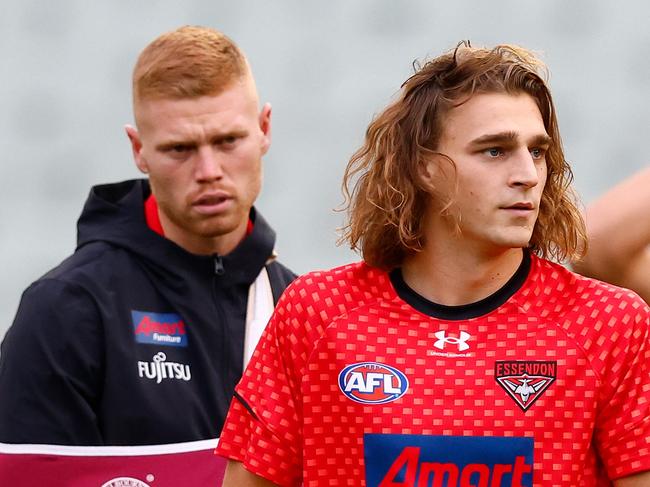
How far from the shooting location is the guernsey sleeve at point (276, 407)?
3.08 meters

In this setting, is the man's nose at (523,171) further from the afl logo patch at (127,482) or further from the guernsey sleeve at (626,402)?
the afl logo patch at (127,482)

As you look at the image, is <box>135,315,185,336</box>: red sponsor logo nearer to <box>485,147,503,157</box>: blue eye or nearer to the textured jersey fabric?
the textured jersey fabric

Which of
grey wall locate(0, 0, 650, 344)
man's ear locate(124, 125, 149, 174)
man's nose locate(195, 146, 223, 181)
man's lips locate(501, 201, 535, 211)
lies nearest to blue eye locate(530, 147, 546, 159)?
man's lips locate(501, 201, 535, 211)

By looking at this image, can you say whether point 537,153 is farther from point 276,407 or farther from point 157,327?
point 157,327

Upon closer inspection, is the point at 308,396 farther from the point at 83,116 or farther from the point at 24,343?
the point at 83,116

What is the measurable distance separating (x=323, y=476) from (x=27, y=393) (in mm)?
1115

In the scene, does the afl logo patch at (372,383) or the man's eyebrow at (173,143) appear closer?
the afl logo patch at (372,383)

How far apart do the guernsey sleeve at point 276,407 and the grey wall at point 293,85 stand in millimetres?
3586

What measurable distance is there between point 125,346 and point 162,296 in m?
0.21

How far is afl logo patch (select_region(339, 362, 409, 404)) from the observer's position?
3000 mm

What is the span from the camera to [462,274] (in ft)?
10.1

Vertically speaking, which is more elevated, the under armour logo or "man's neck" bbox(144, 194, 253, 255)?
"man's neck" bbox(144, 194, 253, 255)

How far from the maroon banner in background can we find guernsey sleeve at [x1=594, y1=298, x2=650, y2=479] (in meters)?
1.25

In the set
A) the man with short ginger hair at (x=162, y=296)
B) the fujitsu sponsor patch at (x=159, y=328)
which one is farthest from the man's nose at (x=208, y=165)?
the fujitsu sponsor patch at (x=159, y=328)
